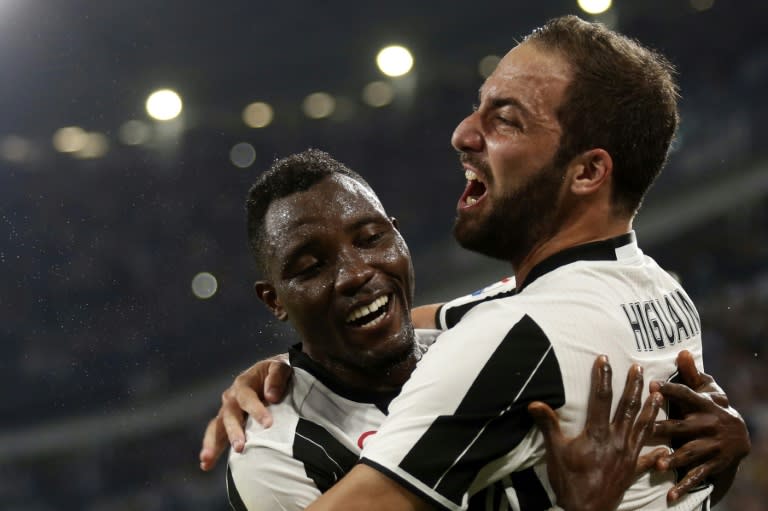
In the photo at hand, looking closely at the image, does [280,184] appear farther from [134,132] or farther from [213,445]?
[134,132]

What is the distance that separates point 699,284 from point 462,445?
5418 mm

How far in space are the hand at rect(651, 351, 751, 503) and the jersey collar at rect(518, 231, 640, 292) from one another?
0.62ft

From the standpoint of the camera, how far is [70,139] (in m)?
7.37

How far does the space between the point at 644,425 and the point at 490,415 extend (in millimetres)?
243

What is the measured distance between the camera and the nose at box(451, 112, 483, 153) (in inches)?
63.2

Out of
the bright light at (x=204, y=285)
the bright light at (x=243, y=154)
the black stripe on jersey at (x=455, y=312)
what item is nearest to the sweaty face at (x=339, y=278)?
the black stripe on jersey at (x=455, y=312)

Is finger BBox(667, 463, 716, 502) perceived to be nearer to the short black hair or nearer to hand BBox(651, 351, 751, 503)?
hand BBox(651, 351, 751, 503)

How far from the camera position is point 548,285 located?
139 centimetres

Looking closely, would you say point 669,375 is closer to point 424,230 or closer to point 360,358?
point 360,358

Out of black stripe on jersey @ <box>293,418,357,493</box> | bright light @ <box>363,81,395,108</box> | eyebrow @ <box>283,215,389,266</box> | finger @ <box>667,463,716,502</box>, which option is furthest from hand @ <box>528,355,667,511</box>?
bright light @ <box>363,81,395,108</box>

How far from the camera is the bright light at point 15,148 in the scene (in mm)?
6641

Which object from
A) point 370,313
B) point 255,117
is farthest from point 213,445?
point 255,117

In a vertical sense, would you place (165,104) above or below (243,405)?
above

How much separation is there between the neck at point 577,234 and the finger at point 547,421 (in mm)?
300
